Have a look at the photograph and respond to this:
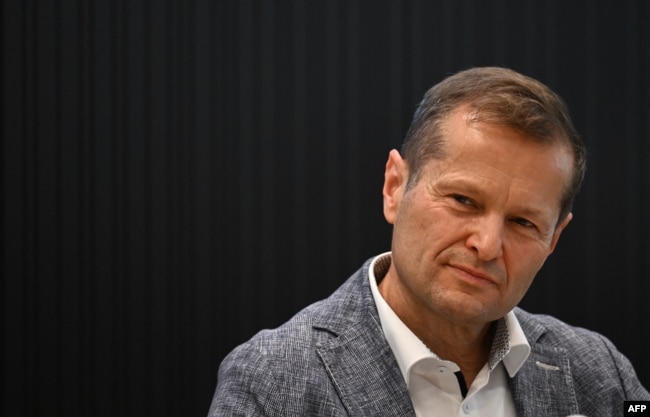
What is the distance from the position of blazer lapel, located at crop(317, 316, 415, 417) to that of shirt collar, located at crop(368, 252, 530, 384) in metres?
0.02

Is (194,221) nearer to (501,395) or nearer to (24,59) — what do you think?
(24,59)

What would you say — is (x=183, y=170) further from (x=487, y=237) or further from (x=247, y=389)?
(x=487, y=237)

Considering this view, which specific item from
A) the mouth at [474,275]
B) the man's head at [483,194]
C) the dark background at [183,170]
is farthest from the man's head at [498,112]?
the dark background at [183,170]

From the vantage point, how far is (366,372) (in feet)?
5.10

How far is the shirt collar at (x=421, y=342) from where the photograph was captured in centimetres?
158

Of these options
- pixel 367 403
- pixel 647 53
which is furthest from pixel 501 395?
pixel 647 53

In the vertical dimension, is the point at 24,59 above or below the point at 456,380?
above

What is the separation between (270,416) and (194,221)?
1260 mm

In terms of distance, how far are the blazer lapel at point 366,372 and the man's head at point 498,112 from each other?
312mm

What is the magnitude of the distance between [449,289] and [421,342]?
135 mm

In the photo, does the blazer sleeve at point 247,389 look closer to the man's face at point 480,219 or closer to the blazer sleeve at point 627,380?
the man's face at point 480,219

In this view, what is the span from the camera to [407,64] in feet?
8.88

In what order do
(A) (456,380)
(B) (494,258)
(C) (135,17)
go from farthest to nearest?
1. (C) (135,17)
2. (A) (456,380)
3. (B) (494,258)

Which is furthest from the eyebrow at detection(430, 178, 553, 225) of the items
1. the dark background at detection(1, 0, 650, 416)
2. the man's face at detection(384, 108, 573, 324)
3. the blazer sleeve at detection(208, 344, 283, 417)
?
the dark background at detection(1, 0, 650, 416)
